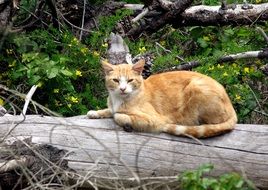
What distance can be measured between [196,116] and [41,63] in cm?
207

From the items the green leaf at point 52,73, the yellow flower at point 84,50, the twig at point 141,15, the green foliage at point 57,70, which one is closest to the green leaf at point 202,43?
the twig at point 141,15

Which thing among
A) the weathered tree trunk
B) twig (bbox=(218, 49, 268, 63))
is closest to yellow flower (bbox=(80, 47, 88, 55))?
twig (bbox=(218, 49, 268, 63))

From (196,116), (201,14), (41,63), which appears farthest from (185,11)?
(196,116)

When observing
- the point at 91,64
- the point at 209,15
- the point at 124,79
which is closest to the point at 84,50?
the point at 91,64

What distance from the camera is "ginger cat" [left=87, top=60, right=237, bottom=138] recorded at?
588cm

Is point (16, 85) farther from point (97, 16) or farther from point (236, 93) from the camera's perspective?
point (236, 93)

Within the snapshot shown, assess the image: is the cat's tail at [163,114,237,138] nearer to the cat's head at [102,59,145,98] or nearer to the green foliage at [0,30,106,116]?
the cat's head at [102,59,145,98]

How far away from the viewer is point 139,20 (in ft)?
27.7

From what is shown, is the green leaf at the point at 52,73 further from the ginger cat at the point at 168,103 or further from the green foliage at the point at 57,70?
the ginger cat at the point at 168,103

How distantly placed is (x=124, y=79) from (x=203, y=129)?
2.88 ft

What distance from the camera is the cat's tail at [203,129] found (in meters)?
5.77

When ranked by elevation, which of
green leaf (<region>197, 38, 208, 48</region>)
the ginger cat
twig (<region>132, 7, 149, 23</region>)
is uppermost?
twig (<region>132, 7, 149, 23</region>)

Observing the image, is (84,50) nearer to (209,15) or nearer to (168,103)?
(209,15)

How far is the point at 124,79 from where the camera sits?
6219 millimetres
